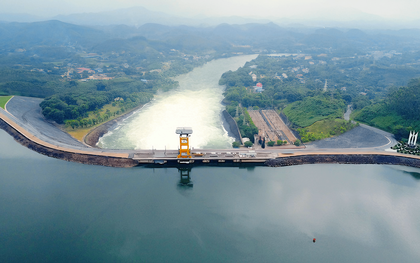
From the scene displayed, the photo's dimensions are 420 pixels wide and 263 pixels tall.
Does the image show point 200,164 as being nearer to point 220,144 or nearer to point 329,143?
point 220,144

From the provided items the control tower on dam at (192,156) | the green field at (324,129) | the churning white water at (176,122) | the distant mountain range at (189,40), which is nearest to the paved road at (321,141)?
the green field at (324,129)

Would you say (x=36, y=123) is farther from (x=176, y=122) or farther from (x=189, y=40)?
(x=189, y=40)

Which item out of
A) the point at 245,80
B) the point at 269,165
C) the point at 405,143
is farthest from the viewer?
the point at 245,80

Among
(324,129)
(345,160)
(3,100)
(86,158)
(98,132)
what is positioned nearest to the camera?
(86,158)

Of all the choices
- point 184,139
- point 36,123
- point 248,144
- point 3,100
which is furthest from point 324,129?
point 3,100

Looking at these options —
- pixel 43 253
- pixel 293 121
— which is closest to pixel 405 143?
pixel 293 121

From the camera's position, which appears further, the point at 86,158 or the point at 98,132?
the point at 98,132

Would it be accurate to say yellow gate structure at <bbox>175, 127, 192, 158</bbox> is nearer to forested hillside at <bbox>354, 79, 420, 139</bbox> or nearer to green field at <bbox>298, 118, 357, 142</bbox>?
green field at <bbox>298, 118, 357, 142</bbox>
